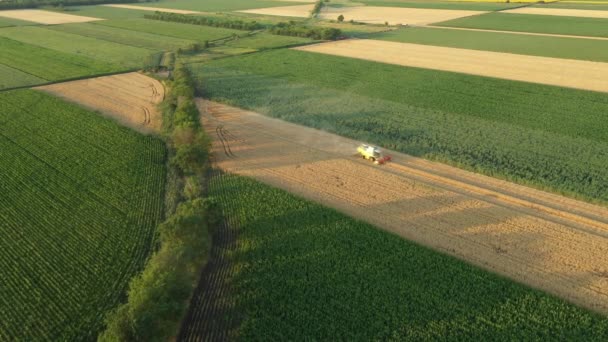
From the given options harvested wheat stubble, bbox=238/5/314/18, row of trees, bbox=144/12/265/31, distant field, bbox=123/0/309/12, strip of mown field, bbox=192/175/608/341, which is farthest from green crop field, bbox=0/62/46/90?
distant field, bbox=123/0/309/12

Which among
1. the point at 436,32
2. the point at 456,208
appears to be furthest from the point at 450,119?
the point at 436,32

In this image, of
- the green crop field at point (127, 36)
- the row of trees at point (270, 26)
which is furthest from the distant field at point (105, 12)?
the green crop field at point (127, 36)

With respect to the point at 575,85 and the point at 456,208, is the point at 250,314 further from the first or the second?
the point at 575,85

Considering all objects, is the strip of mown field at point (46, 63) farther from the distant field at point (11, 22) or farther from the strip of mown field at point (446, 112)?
the distant field at point (11, 22)

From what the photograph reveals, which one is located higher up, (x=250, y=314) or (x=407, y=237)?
(x=407, y=237)

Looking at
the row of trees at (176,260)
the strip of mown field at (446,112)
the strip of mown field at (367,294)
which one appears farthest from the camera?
the strip of mown field at (446,112)

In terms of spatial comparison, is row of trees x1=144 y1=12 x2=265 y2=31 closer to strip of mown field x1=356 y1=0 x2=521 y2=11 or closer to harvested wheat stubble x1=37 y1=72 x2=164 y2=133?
harvested wheat stubble x1=37 y1=72 x2=164 y2=133
